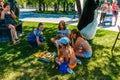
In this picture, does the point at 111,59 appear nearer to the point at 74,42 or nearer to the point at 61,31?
the point at 74,42

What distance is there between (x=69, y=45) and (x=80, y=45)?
0.77 m

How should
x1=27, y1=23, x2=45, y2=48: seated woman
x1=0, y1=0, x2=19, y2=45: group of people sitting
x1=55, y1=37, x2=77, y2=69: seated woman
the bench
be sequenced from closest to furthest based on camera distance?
x1=55, y1=37, x2=77, y2=69: seated woman < x1=27, y1=23, x2=45, y2=48: seated woman < x1=0, y1=0, x2=19, y2=45: group of people sitting < the bench

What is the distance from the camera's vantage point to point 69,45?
8430 millimetres

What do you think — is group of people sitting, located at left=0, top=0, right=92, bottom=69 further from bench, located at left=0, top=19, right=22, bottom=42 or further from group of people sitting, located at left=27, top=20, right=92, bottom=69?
bench, located at left=0, top=19, right=22, bottom=42

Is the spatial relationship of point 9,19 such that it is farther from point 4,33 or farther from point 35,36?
point 35,36

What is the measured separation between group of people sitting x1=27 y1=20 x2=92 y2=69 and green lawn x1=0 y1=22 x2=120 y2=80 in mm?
260

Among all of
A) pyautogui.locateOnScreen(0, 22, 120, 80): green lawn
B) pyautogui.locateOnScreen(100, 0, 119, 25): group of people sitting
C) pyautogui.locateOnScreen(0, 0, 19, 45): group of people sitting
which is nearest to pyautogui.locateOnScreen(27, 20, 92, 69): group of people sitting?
pyautogui.locateOnScreen(0, 22, 120, 80): green lawn

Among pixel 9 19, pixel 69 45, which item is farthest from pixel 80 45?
pixel 9 19

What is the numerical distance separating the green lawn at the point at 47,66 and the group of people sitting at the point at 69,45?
0.85ft

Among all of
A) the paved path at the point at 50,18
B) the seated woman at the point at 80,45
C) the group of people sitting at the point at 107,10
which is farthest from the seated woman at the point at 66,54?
the paved path at the point at 50,18

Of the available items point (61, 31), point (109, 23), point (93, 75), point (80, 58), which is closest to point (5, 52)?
point (61, 31)

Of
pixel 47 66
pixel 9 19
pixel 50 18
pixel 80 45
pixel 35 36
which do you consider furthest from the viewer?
pixel 50 18

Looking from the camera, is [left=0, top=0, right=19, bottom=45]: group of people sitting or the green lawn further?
[left=0, top=0, right=19, bottom=45]: group of people sitting

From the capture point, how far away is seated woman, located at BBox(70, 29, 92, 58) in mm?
9023
